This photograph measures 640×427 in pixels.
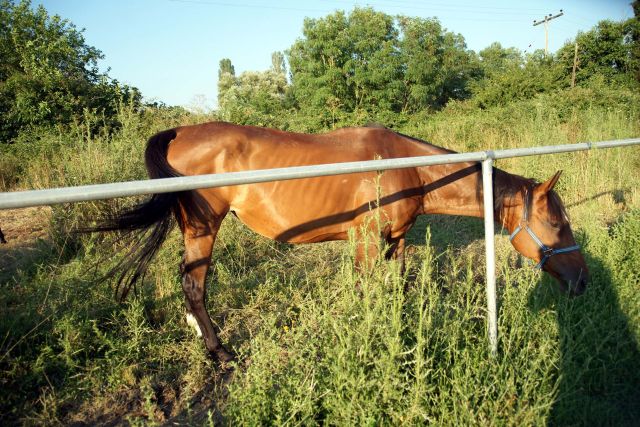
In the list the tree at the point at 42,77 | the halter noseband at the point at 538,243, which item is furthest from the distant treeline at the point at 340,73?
the halter noseband at the point at 538,243

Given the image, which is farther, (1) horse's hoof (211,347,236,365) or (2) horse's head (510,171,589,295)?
(2) horse's head (510,171,589,295)

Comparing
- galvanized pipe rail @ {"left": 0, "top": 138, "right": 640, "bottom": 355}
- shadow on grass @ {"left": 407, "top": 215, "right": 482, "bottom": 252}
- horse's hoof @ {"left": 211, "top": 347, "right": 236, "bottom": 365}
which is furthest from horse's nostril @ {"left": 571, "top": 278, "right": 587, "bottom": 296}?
horse's hoof @ {"left": 211, "top": 347, "right": 236, "bottom": 365}

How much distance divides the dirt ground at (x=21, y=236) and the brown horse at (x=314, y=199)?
2.13 metres

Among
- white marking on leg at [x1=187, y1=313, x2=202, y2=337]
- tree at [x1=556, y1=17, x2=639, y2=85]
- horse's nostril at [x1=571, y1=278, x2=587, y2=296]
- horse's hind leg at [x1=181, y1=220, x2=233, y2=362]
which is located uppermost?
tree at [x1=556, y1=17, x2=639, y2=85]

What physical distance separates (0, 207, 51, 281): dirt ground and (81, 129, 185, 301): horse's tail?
82.8 inches

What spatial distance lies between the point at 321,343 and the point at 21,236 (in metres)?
5.32

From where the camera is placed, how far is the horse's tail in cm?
268

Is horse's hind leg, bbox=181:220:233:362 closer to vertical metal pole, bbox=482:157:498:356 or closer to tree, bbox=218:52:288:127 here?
vertical metal pole, bbox=482:157:498:356

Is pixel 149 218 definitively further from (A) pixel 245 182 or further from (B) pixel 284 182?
(A) pixel 245 182

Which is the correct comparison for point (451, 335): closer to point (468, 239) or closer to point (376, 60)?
point (468, 239)

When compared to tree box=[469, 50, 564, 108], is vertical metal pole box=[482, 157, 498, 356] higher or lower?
lower

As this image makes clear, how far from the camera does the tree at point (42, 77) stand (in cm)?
1164

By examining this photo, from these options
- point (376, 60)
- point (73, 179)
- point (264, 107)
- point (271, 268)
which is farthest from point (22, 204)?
point (376, 60)

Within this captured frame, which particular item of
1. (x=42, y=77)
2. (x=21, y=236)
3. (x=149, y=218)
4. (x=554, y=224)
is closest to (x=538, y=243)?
(x=554, y=224)
